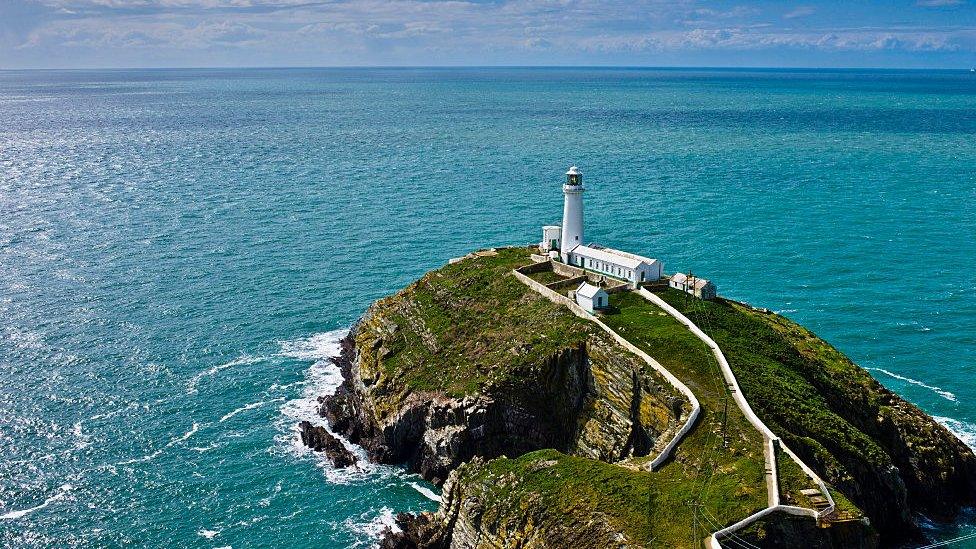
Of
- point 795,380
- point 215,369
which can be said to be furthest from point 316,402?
point 795,380

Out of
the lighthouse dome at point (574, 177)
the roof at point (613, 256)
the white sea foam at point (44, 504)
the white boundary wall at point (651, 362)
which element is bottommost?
the white sea foam at point (44, 504)

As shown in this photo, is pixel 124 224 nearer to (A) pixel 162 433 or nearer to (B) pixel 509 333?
(A) pixel 162 433

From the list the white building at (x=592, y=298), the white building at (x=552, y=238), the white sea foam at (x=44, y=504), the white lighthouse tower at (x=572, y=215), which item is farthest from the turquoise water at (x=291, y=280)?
the white lighthouse tower at (x=572, y=215)

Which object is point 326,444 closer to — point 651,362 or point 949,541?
point 651,362

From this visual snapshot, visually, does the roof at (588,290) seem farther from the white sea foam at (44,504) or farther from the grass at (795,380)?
the white sea foam at (44,504)

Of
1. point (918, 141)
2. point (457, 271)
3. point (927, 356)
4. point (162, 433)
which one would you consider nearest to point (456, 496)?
point (162, 433)

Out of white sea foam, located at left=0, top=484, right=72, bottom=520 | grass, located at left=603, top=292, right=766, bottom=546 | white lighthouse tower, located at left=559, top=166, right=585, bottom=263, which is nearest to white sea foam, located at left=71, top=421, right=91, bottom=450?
white sea foam, located at left=0, top=484, right=72, bottom=520
